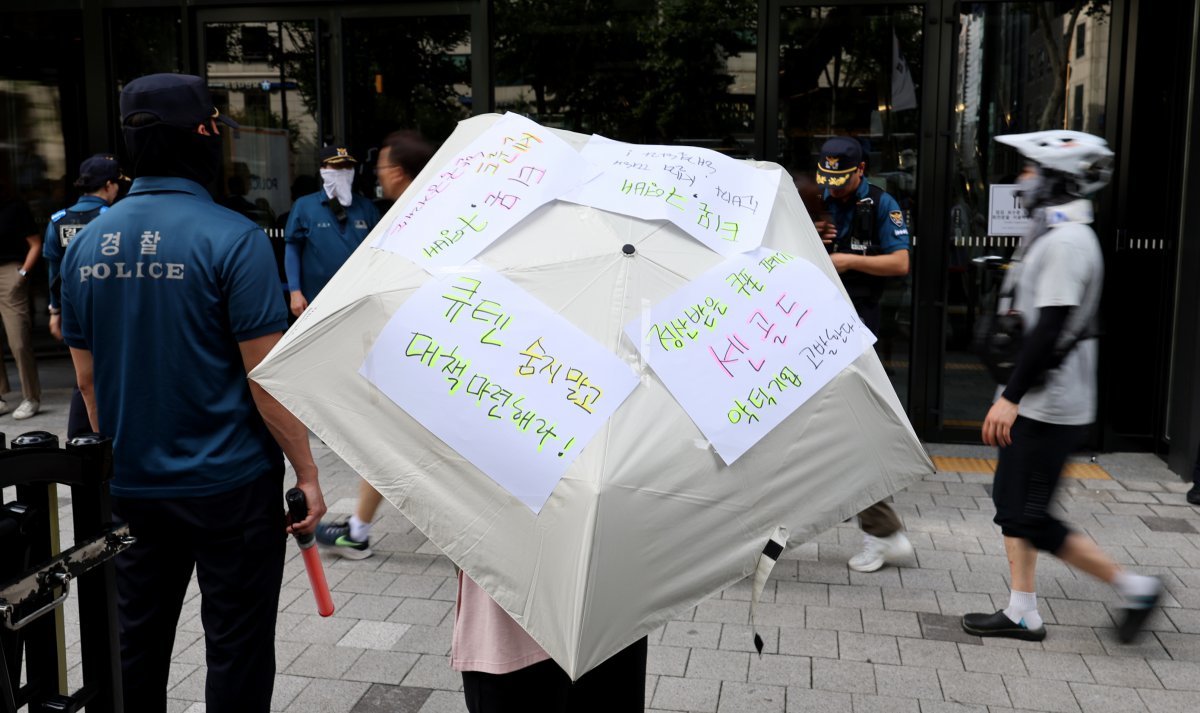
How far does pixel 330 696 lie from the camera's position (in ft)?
12.7

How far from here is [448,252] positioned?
1991 mm

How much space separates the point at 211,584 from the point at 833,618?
2.65m

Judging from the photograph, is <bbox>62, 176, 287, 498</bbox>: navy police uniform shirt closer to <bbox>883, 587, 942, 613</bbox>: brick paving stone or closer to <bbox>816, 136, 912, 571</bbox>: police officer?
<bbox>883, 587, 942, 613</bbox>: brick paving stone

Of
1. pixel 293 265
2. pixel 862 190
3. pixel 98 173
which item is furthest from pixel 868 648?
pixel 98 173

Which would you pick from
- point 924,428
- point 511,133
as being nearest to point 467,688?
point 511,133

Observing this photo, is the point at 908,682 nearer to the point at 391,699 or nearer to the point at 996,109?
the point at 391,699

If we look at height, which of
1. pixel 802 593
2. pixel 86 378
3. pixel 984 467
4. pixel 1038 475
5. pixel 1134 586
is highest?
pixel 86 378

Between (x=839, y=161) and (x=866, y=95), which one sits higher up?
(x=866, y=95)

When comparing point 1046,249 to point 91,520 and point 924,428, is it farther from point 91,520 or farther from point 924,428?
point 924,428

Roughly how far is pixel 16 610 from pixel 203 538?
955 millimetres

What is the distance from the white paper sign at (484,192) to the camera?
6.59 feet

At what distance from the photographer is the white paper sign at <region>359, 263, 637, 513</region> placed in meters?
1.81

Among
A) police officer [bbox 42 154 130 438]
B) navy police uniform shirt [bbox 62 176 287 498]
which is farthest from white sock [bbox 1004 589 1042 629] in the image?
police officer [bbox 42 154 130 438]

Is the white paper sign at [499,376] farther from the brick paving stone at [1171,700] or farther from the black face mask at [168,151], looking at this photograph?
the brick paving stone at [1171,700]
